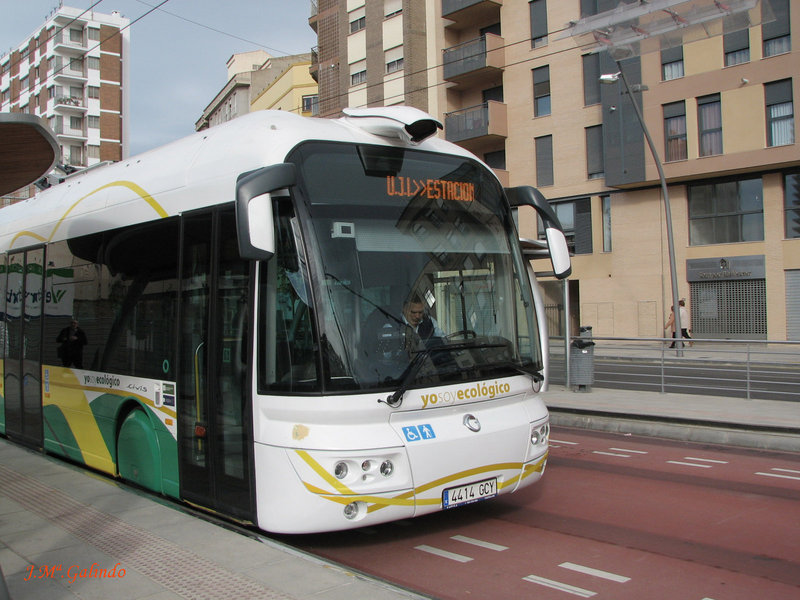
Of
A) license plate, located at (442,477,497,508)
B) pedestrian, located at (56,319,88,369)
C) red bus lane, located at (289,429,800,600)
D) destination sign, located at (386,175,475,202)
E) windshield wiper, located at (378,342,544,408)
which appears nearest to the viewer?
red bus lane, located at (289,429,800,600)

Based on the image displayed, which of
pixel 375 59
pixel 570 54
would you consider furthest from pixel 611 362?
pixel 375 59

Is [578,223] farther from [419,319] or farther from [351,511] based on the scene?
[351,511]

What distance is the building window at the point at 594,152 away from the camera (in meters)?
32.7

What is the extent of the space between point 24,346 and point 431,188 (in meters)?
6.37

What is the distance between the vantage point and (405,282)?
5.64 meters

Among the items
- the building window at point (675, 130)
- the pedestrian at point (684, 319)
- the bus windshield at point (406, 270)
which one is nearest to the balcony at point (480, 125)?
the building window at point (675, 130)

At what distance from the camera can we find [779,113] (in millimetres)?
27125

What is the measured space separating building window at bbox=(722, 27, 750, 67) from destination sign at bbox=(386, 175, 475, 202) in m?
25.5

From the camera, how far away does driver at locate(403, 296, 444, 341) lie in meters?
5.56

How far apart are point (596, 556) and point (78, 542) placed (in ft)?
12.3

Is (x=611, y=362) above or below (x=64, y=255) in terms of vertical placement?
below

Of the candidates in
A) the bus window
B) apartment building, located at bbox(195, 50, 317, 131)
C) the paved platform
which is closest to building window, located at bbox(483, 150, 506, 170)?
apartment building, located at bbox(195, 50, 317, 131)

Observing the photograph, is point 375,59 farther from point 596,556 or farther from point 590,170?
point 596,556

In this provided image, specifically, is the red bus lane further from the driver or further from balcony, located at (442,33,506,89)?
balcony, located at (442,33,506,89)
